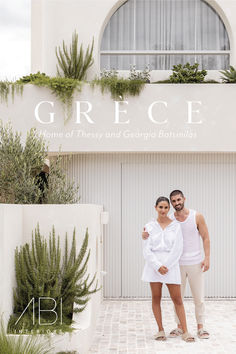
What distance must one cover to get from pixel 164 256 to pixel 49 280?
150cm

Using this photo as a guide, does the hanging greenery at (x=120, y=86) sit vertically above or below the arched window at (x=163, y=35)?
below

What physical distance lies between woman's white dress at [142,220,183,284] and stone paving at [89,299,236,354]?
870 millimetres

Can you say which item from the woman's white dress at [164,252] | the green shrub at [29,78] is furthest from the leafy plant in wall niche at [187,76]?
the woman's white dress at [164,252]

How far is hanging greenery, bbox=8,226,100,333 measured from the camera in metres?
6.52

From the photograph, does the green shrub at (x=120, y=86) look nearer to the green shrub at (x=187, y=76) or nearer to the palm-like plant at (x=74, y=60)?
the green shrub at (x=187, y=76)

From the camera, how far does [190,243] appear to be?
271 inches

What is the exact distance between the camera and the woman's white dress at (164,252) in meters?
6.65

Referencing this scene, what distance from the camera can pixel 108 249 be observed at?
10.4m

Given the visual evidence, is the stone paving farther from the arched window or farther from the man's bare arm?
the arched window

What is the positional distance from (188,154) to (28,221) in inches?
174

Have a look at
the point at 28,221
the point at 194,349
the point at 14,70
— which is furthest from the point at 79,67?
the point at 194,349

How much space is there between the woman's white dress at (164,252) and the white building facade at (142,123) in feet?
11.0

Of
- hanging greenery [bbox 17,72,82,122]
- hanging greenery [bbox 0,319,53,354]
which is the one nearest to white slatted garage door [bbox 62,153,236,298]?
hanging greenery [bbox 17,72,82,122]

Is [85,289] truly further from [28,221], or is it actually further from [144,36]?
[144,36]
